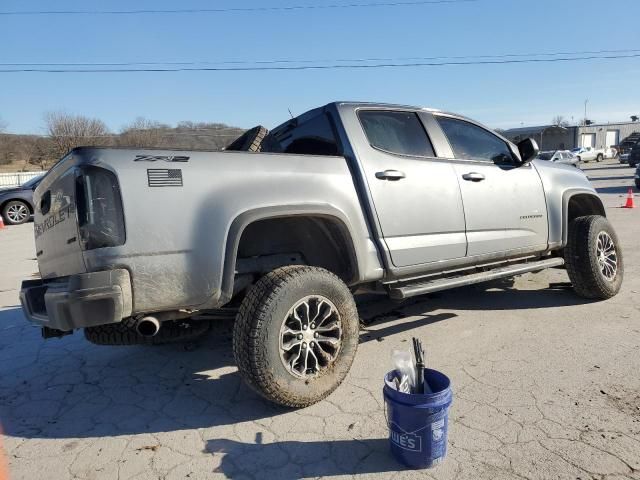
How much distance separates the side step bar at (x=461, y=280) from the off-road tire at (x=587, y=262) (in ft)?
0.58

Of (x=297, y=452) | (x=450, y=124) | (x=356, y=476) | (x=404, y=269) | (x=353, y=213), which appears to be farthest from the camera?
(x=450, y=124)

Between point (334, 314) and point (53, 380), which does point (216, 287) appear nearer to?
point (334, 314)

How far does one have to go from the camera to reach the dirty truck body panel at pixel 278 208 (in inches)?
98.5

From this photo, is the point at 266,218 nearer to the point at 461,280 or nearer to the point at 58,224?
the point at 58,224

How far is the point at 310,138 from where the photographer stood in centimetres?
391

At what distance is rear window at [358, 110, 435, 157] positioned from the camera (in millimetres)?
3701

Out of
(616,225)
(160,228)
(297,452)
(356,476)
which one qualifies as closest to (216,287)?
(160,228)

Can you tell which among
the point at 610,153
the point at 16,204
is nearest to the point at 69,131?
the point at 16,204

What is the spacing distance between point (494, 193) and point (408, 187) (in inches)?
42.4

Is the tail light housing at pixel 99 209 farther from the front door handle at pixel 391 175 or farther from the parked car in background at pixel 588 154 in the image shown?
the parked car in background at pixel 588 154

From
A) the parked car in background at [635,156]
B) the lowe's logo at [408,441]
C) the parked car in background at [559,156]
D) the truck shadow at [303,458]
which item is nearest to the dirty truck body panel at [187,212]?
the truck shadow at [303,458]

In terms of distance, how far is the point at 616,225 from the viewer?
10172 millimetres

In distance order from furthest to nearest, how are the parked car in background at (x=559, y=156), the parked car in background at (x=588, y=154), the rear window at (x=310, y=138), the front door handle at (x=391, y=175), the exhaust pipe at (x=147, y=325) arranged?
the parked car in background at (x=588, y=154) < the parked car in background at (x=559, y=156) < the rear window at (x=310, y=138) < the front door handle at (x=391, y=175) < the exhaust pipe at (x=147, y=325)

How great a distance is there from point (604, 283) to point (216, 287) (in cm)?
402
